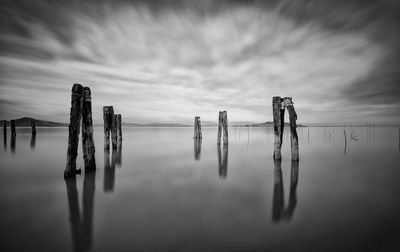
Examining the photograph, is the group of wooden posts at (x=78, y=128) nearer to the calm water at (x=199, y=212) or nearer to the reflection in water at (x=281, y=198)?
the calm water at (x=199, y=212)

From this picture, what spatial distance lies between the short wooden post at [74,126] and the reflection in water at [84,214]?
0.39 m

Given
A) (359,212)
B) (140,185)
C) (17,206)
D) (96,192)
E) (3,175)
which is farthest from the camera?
(3,175)

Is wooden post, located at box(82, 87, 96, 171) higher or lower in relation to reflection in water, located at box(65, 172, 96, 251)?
higher

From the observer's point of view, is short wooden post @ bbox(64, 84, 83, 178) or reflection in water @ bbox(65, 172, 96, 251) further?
short wooden post @ bbox(64, 84, 83, 178)

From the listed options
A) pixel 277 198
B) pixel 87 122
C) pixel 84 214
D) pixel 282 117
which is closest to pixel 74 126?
pixel 87 122

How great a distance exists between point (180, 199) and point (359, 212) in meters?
3.45

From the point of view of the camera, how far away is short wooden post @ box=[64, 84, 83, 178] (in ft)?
18.6

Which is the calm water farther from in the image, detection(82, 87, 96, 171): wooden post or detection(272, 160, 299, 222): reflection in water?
detection(82, 87, 96, 171): wooden post

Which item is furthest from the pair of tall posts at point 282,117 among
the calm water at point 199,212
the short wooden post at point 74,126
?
the short wooden post at point 74,126

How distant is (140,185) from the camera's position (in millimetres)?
5512

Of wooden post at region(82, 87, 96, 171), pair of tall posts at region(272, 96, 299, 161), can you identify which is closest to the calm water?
wooden post at region(82, 87, 96, 171)

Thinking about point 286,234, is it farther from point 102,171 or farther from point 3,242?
point 102,171

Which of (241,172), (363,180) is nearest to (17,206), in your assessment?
(241,172)

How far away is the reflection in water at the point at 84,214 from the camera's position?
8.77 feet
